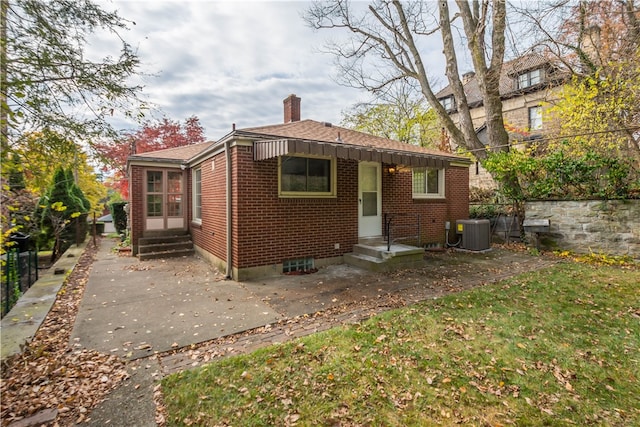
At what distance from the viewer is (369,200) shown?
8320mm

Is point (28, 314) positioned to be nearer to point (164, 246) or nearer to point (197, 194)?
→ point (164, 246)

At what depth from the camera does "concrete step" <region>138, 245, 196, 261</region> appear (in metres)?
8.80

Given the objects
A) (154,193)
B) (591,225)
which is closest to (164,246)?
(154,193)

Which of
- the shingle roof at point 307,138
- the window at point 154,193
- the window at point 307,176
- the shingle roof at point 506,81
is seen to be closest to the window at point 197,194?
the shingle roof at point 307,138

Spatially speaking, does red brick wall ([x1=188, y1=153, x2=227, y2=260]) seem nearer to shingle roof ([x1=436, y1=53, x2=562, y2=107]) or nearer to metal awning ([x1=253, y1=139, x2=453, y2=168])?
metal awning ([x1=253, y1=139, x2=453, y2=168])

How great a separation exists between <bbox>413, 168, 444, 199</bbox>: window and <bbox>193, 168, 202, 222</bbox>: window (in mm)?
6859

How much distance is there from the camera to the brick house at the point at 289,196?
6.30 metres

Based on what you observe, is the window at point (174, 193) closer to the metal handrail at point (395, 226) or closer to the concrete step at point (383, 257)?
the concrete step at point (383, 257)

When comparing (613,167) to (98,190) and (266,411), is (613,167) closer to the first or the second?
(266,411)

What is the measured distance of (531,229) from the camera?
30.4ft

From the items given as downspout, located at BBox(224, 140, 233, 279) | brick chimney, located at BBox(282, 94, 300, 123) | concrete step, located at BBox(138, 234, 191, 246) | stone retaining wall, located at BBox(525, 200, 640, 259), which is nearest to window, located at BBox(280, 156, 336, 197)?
downspout, located at BBox(224, 140, 233, 279)

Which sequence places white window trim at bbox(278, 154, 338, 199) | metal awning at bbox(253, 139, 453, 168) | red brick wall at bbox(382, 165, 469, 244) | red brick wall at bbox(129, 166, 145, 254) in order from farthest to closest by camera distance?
red brick wall at bbox(129, 166, 145, 254), red brick wall at bbox(382, 165, 469, 244), white window trim at bbox(278, 154, 338, 199), metal awning at bbox(253, 139, 453, 168)

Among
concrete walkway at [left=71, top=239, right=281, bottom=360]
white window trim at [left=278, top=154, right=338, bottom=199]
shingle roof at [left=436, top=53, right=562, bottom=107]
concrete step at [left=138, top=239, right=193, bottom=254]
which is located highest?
shingle roof at [left=436, top=53, right=562, bottom=107]

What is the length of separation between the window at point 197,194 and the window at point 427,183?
6.86 metres
